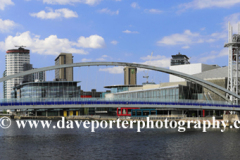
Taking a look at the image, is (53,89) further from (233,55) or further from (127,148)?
(127,148)

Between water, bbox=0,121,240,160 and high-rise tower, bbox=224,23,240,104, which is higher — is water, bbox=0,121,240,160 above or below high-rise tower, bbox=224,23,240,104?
below

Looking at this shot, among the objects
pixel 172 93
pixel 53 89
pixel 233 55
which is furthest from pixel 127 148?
pixel 53 89

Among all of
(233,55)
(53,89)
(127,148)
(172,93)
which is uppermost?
(233,55)

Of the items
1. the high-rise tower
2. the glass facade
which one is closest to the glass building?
the glass facade

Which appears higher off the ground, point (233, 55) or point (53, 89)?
point (233, 55)

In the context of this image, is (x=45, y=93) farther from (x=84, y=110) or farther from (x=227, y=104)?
(x=227, y=104)

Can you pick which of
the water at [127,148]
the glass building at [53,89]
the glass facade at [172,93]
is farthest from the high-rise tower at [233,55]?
the glass building at [53,89]

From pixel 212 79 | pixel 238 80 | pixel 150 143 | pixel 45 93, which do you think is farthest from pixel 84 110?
pixel 150 143

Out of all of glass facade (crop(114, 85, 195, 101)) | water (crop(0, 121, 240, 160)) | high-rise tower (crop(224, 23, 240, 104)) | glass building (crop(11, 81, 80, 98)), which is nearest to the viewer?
water (crop(0, 121, 240, 160))

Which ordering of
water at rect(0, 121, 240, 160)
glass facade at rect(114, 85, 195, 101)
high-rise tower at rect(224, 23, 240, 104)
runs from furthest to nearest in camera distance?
glass facade at rect(114, 85, 195, 101)
high-rise tower at rect(224, 23, 240, 104)
water at rect(0, 121, 240, 160)

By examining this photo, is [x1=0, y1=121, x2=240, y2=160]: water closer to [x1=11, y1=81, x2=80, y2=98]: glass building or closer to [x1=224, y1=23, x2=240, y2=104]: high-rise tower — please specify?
[x1=224, y1=23, x2=240, y2=104]: high-rise tower

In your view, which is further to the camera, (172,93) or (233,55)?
(172,93)

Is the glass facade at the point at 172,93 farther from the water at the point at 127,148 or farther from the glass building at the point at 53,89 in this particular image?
the water at the point at 127,148

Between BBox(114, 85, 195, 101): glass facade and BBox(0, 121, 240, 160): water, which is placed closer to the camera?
BBox(0, 121, 240, 160): water
